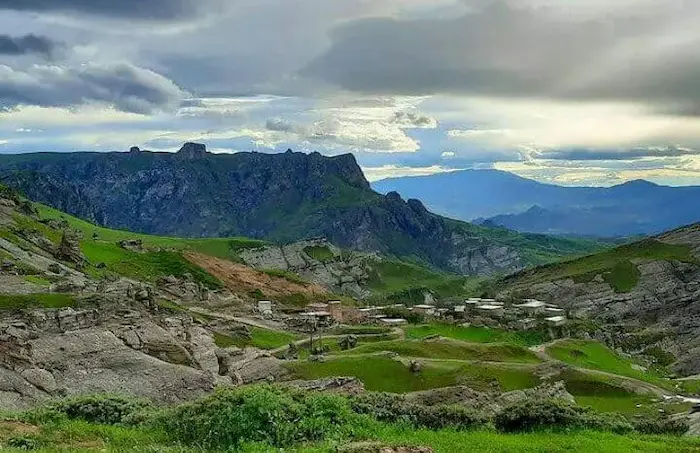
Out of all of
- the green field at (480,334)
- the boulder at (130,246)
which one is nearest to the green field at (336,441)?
the green field at (480,334)

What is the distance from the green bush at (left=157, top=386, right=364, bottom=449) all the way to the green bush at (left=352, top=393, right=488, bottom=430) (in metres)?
2.40

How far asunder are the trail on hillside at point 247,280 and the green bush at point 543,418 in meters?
149

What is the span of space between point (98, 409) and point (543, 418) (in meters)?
16.9

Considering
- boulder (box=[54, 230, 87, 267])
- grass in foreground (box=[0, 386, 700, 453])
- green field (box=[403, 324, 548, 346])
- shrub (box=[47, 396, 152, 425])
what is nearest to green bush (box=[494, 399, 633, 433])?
grass in foreground (box=[0, 386, 700, 453])

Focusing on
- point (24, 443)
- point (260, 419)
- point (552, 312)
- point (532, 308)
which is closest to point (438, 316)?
point (532, 308)

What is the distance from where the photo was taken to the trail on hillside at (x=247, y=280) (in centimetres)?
18200

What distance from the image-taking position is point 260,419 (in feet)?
73.7

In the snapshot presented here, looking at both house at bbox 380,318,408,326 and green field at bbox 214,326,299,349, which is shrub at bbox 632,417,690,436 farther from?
house at bbox 380,318,408,326

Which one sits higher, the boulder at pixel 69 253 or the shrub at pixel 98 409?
the shrub at pixel 98 409

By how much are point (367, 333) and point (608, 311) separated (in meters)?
94.5

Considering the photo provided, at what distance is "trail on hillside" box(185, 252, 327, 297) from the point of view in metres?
182

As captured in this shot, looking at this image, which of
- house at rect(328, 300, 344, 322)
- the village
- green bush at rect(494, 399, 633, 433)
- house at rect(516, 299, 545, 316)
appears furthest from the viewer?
house at rect(516, 299, 545, 316)

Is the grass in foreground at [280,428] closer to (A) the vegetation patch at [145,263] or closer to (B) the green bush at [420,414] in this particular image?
(B) the green bush at [420,414]

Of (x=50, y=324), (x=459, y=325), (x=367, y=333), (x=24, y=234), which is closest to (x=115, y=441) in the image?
(x=50, y=324)
